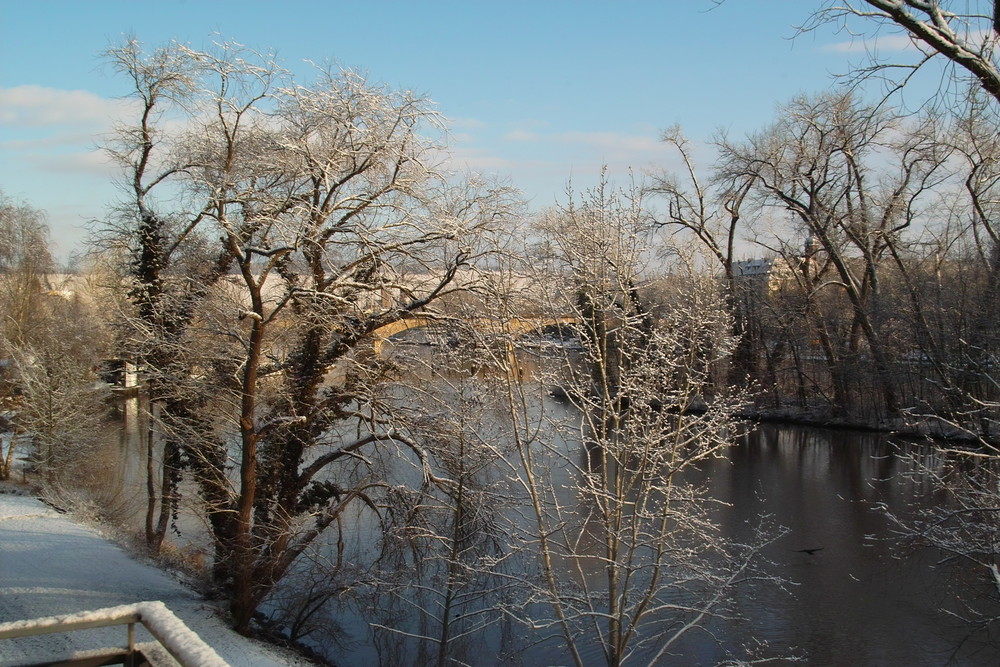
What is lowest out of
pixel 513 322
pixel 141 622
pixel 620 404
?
pixel 141 622

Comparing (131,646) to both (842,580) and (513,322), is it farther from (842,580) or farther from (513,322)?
(842,580)

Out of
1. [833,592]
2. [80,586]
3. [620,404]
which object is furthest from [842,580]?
[80,586]

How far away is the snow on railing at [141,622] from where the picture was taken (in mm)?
2578

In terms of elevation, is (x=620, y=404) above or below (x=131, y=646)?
above

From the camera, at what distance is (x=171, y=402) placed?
1205 centimetres

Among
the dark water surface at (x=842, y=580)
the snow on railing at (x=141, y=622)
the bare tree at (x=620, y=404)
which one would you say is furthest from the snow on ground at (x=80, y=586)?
the dark water surface at (x=842, y=580)

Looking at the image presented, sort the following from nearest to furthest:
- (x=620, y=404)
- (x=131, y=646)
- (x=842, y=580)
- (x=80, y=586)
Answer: (x=131, y=646), (x=620, y=404), (x=80, y=586), (x=842, y=580)

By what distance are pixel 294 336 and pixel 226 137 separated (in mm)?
3040

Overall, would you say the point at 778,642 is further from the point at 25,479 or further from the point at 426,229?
the point at 25,479

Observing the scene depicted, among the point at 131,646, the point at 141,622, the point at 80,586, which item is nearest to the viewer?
the point at 141,622

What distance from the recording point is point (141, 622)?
283 centimetres

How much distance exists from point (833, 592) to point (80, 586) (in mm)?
10919

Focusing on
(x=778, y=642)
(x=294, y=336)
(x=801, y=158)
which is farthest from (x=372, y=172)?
(x=801, y=158)

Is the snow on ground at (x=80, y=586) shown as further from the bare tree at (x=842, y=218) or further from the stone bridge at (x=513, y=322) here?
the bare tree at (x=842, y=218)
